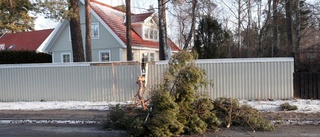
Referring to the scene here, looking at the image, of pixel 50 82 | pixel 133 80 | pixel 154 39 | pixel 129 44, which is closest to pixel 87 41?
pixel 129 44

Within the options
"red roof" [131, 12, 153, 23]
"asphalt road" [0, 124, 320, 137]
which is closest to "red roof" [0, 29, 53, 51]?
"red roof" [131, 12, 153, 23]

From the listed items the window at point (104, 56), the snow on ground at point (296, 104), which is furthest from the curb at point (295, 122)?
the window at point (104, 56)

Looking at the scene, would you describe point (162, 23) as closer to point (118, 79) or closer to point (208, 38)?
point (208, 38)

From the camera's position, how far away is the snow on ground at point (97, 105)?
33.4 ft

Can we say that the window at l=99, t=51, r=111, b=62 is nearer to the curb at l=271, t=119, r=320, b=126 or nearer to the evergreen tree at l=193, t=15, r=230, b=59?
the evergreen tree at l=193, t=15, r=230, b=59

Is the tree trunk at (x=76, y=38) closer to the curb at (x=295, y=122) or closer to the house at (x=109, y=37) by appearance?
the house at (x=109, y=37)

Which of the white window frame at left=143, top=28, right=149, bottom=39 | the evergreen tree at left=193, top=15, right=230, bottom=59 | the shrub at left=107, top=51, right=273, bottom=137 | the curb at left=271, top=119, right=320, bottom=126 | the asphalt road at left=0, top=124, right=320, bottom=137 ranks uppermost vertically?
the white window frame at left=143, top=28, right=149, bottom=39

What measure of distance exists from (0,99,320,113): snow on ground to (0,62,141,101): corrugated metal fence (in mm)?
573

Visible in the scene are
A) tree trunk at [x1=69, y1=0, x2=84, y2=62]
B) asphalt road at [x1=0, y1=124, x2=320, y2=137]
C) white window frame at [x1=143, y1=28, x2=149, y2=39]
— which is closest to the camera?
asphalt road at [x1=0, y1=124, x2=320, y2=137]

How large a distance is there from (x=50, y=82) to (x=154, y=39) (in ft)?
55.3

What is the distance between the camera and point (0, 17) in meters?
14.0

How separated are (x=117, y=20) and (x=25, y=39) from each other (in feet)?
65.0

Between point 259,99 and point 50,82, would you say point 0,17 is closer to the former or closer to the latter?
point 50,82

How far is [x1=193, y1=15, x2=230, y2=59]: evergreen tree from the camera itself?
51.2 feet
